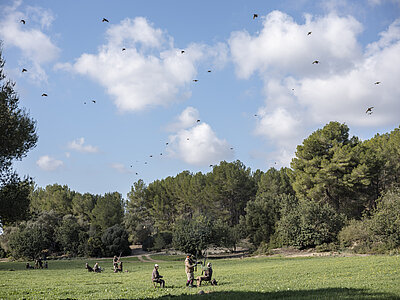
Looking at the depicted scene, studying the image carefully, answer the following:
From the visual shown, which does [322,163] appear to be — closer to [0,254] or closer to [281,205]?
[281,205]

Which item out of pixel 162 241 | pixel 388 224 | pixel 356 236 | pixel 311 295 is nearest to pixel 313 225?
pixel 356 236

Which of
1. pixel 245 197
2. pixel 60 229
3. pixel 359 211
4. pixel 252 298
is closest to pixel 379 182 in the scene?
pixel 359 211

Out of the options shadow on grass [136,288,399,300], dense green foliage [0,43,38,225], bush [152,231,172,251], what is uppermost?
dense green foliage [0,43,38,225]

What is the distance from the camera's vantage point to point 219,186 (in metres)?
91.1

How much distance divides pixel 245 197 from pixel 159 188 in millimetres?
30464

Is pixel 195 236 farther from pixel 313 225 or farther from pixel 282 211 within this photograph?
pixel 313 225

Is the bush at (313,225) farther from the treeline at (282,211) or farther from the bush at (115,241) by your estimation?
the bush at (115,241)

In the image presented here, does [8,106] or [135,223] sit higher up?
[8,106]

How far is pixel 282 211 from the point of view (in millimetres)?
63500

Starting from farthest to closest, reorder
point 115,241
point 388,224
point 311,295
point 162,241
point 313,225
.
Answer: point 162,241, point 115,241, point 313,225, point 388,224, point 311,295

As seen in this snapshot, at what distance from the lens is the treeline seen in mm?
55188

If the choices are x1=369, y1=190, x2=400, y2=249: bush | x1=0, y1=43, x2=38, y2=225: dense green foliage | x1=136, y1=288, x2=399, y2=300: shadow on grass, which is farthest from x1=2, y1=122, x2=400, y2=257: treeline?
x1=136, y1=288, x2=399, y2=300: shadow on grass

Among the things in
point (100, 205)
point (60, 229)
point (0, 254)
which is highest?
point (100, 205)

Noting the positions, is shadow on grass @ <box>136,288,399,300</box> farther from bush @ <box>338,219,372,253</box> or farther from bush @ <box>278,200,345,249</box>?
bush @ <box>278,200,345,249</box>
